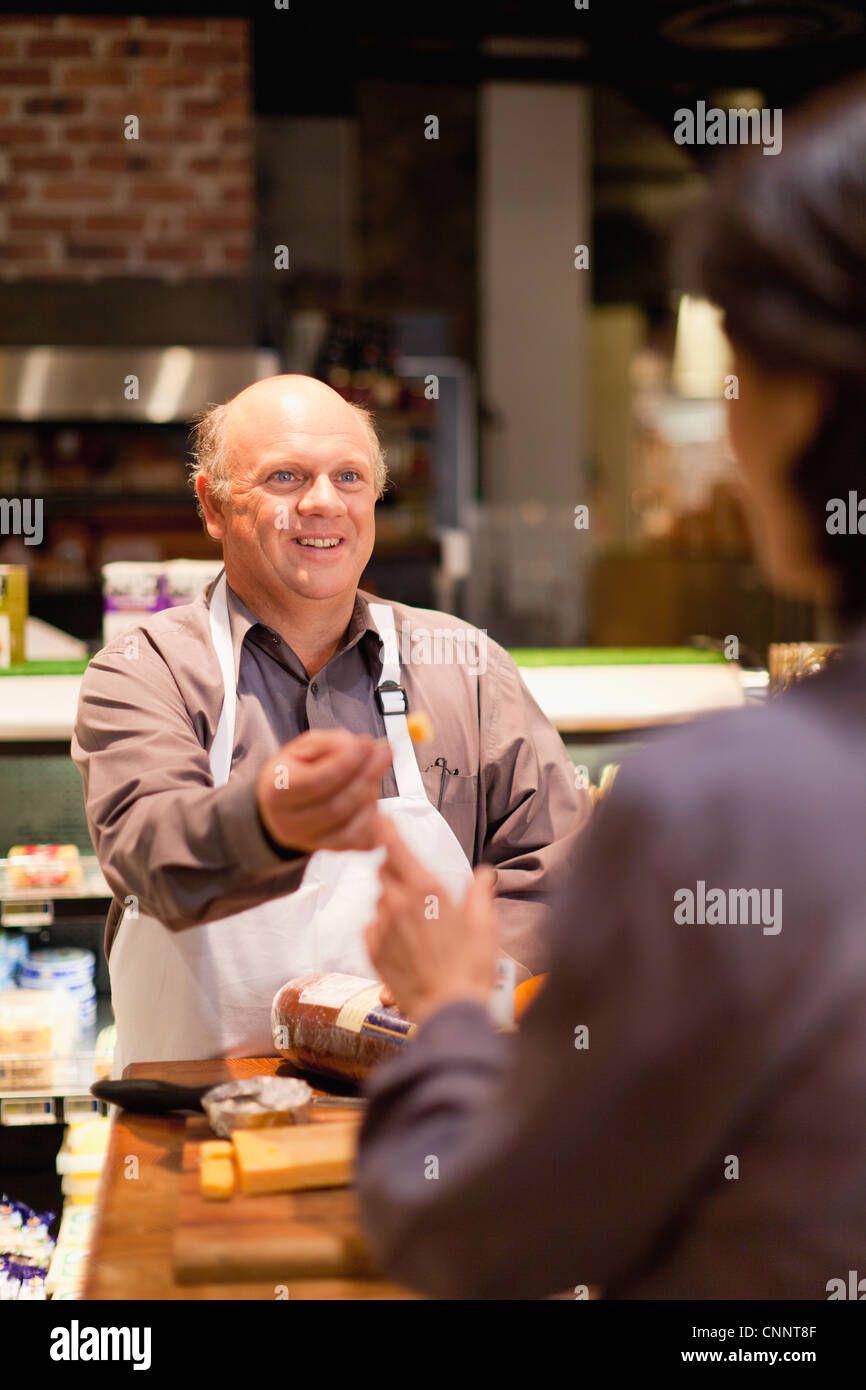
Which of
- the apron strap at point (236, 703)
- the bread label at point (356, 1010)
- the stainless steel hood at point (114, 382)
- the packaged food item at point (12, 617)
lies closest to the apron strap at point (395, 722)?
the apron strap at point (236, 703)

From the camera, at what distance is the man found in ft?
6.00

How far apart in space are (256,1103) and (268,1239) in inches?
9.8

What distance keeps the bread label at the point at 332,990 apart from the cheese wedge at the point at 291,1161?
262mm

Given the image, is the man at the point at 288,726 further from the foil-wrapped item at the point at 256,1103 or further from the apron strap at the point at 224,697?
the foil-wrapped item at the point at 256,1103

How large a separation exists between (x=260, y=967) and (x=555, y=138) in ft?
26.8

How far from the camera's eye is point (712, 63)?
15.2ft

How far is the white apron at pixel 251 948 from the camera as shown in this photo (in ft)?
6.03

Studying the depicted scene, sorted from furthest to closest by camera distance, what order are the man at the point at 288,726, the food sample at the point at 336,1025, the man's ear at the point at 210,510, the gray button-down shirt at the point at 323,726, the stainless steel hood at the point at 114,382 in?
the stainless steel hood at the point at 114,382
the man's ear at the point at 210,510
the man at the point at 288,726
the gray button-down shirt at the point at 323,726
the food sample at the point at 336,1025

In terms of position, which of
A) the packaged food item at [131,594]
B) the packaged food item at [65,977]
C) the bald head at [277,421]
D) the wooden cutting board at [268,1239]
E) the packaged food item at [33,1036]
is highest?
the bald head at [277,421]

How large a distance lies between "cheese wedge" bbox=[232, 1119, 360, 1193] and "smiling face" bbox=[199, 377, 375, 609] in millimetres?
878
